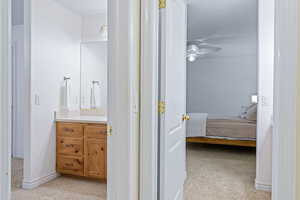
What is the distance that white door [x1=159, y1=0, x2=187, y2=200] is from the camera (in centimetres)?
163

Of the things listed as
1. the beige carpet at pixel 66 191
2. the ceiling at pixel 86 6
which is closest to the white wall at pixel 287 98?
the beige carpet at pixel 66 191

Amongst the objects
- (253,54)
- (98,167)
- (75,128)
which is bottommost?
(98,167)

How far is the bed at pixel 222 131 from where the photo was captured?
4305mm

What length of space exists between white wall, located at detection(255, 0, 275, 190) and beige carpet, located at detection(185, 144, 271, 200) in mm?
262

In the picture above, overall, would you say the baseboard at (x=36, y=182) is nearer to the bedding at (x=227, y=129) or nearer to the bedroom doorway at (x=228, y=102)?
the bedroom doorway at (x=228, y=102)

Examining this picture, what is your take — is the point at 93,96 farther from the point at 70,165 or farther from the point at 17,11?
the point at 17,11

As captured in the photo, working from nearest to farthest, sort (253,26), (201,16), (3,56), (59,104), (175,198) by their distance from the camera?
(3,56), (175,198), (59,104), (201,16), (253,26)

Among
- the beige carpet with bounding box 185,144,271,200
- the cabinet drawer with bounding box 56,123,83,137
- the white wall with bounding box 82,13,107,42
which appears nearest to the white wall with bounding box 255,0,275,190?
the beige carpet with bounding box 185,144,271,200

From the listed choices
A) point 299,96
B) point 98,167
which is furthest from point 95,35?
point 299,96

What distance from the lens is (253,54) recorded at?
6.84m

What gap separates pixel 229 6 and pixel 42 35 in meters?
2.83

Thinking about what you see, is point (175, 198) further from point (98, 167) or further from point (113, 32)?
point (113, 32)

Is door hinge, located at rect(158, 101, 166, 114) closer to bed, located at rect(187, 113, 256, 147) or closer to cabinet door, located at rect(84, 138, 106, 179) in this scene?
cabinet door, located at rect(84, 138, 106, 179)

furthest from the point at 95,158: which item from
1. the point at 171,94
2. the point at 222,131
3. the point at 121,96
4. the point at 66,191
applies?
the point at 222,131
